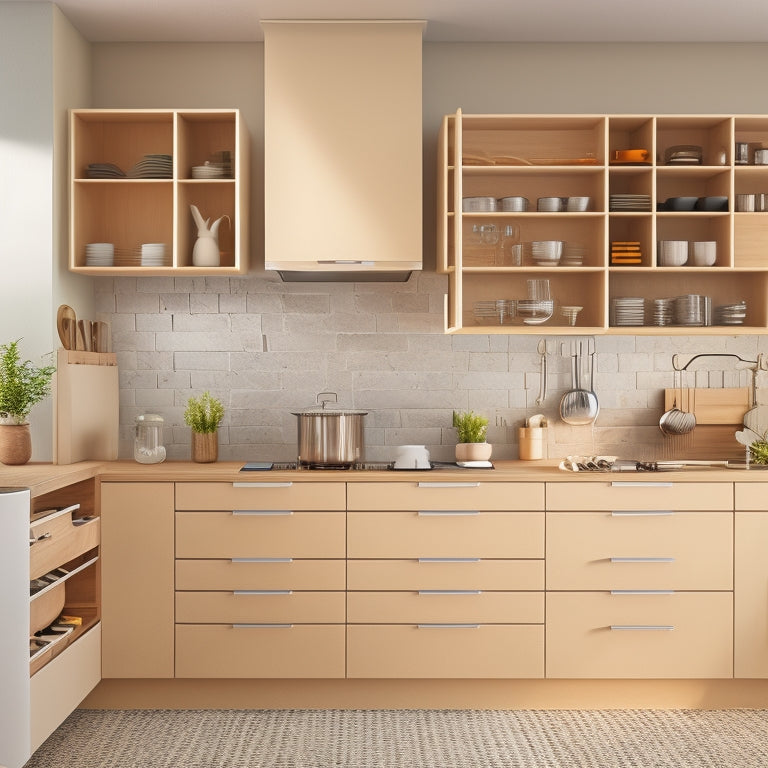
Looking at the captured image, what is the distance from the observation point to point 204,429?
11.8 ft

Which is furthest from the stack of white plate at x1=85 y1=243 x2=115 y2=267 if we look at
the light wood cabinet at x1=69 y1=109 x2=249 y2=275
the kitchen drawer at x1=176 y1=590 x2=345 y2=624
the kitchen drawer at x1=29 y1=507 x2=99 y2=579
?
the kitchen drawer at x1=176 y1=590 x2=345 y2=624

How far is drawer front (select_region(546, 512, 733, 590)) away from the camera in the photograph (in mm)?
3201

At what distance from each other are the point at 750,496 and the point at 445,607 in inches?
50.8

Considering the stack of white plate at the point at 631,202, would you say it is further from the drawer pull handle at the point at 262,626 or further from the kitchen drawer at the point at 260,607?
the drawer pull handle at the point at 262,626

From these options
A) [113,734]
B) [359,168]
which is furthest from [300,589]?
[359,168]

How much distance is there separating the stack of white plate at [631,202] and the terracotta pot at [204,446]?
2.05m

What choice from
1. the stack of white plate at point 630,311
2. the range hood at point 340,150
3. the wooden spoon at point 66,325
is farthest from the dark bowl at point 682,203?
the wooden spoon at point 66,325

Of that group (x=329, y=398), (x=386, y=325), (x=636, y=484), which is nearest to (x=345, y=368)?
(x=329, y=398)

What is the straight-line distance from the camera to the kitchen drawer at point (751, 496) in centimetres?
320

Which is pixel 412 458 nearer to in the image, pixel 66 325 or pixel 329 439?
pixel 329 439

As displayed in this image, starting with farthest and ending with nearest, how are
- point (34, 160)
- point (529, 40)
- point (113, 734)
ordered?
1. point (529, 40)
2. point (34, 160)
3. point (113, 734)

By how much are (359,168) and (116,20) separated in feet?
4.18

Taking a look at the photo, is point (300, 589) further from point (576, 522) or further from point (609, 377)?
point (609, 377)

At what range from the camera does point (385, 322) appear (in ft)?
12.6
